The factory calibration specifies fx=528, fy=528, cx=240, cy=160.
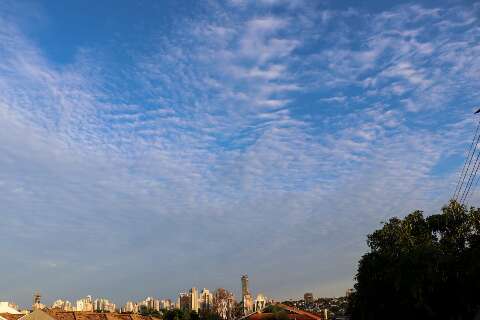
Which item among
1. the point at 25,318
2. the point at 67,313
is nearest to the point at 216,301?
the point at 67,313

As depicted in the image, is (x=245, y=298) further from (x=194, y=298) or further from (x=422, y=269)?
(x=422, y=269)

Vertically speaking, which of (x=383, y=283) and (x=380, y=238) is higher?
(x=380, y=238)

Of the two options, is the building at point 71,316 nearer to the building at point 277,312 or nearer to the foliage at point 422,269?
the building at point 277,312

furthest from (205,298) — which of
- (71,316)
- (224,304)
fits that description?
(71,316)

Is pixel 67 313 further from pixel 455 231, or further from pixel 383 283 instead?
pixel 455 231

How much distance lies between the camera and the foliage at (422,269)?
41.3 meters

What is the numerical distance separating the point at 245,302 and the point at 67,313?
73559 mm

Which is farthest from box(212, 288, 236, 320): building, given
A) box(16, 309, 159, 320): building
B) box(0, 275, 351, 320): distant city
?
box(16, 309, 159, 320): building

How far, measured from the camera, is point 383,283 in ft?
153

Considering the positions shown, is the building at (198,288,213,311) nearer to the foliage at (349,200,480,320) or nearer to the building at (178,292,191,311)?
the building at (178,292,191,311)

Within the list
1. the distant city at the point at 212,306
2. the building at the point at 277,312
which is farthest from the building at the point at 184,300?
the building at the point at 277,312

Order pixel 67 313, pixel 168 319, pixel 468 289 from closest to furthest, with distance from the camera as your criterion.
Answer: pixel 468 289
pixel 67 313
pixel 168 319

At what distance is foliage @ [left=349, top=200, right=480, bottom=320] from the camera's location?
41275 mm

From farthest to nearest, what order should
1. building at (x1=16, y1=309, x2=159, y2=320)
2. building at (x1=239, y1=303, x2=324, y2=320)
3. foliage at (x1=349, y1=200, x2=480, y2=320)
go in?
building at (x1=239, y1=303, x2=324, y2=320), building at (x1=16, y1=309, x2=159, y2=320), foliage at (x1=349, y1=200, x2=480, y2=320)
